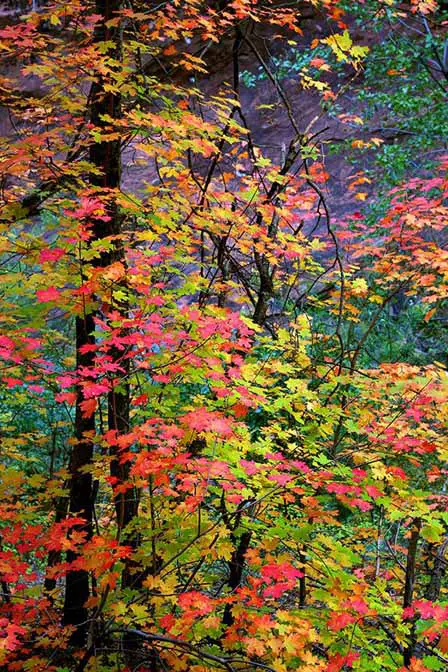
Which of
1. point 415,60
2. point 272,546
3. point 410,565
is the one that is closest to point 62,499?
point 272,546

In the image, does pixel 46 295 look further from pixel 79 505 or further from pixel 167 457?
pixel 79 505

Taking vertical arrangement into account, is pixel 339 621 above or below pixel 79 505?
above

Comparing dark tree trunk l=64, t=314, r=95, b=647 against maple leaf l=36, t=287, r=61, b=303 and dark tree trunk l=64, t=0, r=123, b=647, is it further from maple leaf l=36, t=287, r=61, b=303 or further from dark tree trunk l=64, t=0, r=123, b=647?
maple leaf l=36, t=287, r=61, b=303

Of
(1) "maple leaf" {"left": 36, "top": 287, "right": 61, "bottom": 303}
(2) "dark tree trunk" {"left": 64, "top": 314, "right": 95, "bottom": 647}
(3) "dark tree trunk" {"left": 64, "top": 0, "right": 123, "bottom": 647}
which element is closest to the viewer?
(1) "maple leaf" {"left": 36, "top": 287, "right": 61, "bottom": 303}

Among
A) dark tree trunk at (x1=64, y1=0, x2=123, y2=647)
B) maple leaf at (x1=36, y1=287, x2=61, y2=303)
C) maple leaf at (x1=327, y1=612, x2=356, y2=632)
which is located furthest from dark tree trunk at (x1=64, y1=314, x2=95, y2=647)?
maple leaf at (x1=327, y1=612, x2=356, y2=632)

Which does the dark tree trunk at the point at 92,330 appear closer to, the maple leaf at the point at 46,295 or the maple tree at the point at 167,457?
the maple tree at the point at 167,457

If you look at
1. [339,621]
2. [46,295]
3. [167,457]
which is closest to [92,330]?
[46,295]

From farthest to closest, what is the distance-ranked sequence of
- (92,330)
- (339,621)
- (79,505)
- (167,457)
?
1. (79,505)
2. (92,330)
3. (167,457)
4. (339,621)

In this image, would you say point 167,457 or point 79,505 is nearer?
point 167,457

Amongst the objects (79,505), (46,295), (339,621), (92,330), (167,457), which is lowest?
(79,505)

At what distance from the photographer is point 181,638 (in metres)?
3.38

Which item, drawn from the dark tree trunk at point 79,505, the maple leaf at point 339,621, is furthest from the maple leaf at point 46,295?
the maple leaf at point 339,621

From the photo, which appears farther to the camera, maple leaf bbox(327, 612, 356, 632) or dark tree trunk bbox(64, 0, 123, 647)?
dark tree trunk bbox(64, 0, 123, 647)

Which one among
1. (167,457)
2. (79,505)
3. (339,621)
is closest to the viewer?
(339,621)
